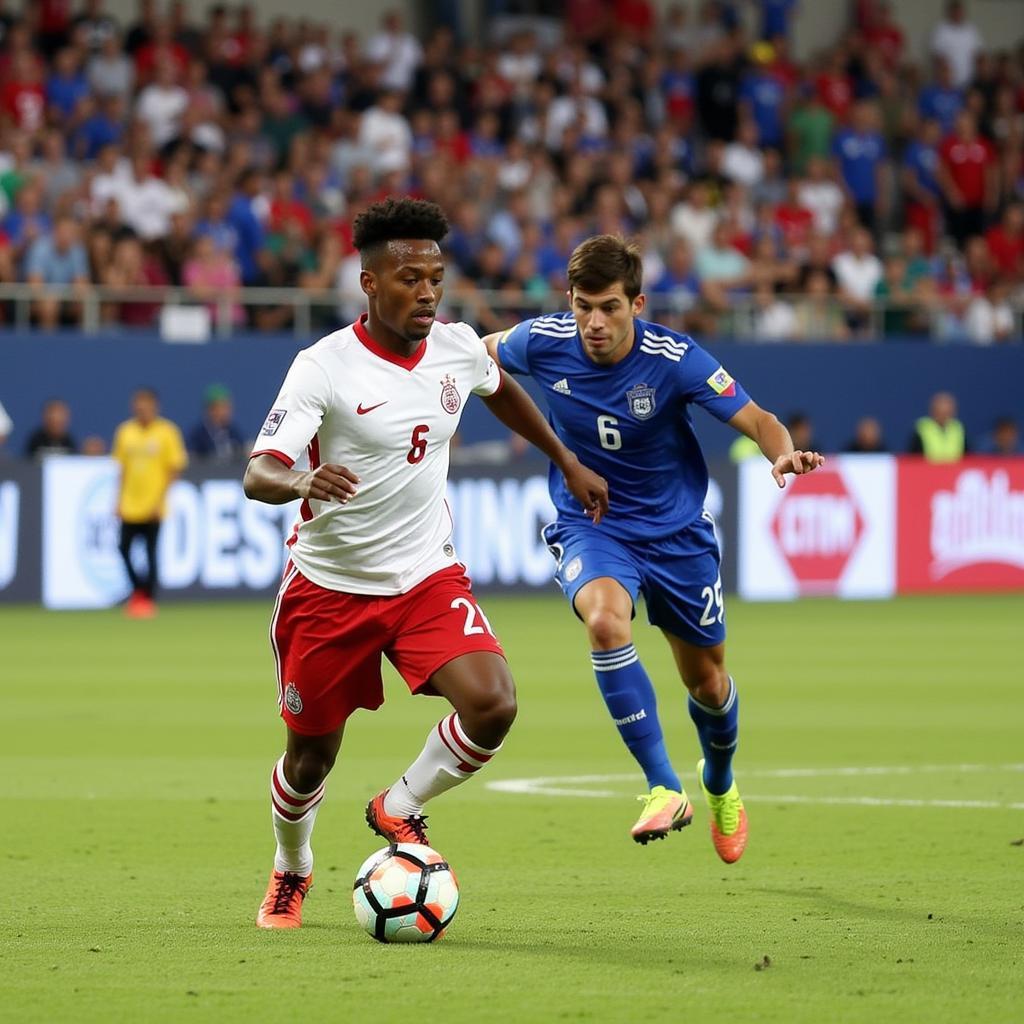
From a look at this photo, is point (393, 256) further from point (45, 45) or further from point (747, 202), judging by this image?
point (747, 202)

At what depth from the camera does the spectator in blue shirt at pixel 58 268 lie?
21.1 meters

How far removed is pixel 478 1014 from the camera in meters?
5.27

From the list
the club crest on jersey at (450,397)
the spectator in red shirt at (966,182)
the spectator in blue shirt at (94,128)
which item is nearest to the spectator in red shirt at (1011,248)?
the spectator in red shirt at (966,182)

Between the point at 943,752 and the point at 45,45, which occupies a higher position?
the point at 45,45

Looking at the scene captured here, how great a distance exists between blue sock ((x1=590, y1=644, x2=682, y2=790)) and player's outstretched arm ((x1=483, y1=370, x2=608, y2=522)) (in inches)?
20.7

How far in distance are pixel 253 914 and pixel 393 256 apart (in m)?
2.10

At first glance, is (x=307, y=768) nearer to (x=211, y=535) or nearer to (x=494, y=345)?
(x=494, y=345)

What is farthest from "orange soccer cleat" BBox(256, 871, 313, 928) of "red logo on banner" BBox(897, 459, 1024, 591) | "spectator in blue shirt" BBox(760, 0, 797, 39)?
"spectator in blue shirt" BBox(760, 0, 797, 39)

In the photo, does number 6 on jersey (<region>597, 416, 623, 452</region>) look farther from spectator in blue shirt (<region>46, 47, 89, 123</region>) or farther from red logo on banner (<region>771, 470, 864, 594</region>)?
spectator in blue shirt (<region>46, 47, 89, 123</region>)

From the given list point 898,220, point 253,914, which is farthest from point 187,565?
point 253,914

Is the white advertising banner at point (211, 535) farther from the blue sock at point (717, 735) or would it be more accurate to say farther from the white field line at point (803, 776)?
the blue sock at point (717, 735)

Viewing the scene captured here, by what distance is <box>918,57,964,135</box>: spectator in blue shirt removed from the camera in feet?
98.7

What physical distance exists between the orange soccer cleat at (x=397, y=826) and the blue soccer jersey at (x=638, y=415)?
1.86 m

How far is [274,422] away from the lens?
6.29 meters
